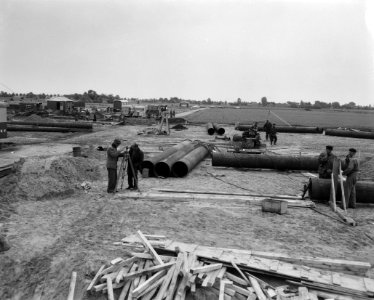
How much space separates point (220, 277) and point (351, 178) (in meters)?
6.22

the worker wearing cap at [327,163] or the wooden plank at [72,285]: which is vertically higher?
the worker wearing cap at [327,163]

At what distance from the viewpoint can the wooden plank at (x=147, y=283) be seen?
213 inches

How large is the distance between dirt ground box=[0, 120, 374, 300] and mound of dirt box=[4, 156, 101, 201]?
0.03 metres

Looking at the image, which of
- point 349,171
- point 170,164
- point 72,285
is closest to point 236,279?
point 72,285

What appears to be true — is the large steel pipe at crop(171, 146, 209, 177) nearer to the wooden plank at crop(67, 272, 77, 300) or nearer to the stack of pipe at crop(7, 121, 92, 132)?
the wooden plank at crop(67, 272, 77, 300)

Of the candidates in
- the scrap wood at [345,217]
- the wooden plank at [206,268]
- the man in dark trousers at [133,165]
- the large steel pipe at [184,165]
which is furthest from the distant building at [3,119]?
the wooden plank at [206,268]

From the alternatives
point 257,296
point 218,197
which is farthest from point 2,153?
point 257,296

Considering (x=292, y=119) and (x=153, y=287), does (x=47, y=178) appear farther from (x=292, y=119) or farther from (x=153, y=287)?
(x=292, y=119)

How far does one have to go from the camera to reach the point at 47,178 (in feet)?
37.2

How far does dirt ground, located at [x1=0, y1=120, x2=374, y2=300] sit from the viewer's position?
650cm

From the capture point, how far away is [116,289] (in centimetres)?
577

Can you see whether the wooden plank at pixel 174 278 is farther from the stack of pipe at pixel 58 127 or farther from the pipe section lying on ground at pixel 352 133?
the pipe section lying on ground at pixel 352 133

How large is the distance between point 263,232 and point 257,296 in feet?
9.85

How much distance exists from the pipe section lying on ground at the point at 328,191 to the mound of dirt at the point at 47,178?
7.20m
